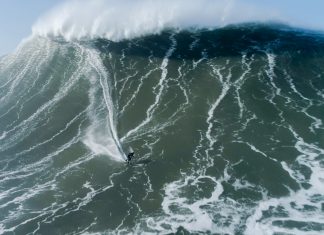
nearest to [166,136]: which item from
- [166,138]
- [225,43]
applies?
[166,138]

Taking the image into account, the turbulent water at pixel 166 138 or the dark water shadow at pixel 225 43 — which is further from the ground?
the dark water shadow at pixel 225 43

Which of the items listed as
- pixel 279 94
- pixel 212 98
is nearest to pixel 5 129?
pixel 212 98

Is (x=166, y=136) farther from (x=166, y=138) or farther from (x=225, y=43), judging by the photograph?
(x=225, y=43)

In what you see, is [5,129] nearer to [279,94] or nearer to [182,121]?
[182,121]

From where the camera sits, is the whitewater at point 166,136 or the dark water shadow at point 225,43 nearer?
the whitewater at point 166,136
